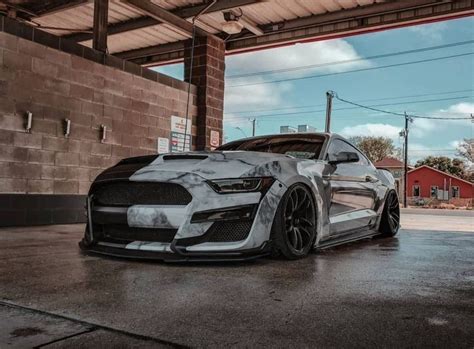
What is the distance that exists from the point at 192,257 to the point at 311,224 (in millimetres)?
1184

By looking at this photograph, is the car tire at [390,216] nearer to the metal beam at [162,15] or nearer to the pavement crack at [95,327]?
the pavement crack at [95,327]

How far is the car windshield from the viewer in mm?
4441

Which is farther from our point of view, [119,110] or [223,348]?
[119,110]

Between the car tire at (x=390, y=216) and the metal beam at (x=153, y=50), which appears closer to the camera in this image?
the car tire at (x=390, y=216)

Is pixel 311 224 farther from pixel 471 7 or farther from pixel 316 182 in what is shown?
pixel 471 7

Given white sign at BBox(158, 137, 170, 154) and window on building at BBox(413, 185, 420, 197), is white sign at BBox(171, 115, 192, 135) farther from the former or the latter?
window on building at BBox(413, 185, 420, 197)

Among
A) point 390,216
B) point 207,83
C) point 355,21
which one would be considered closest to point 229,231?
point 390,216

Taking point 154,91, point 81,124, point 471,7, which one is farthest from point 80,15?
point 471,7

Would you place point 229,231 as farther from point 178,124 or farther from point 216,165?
point 178,124

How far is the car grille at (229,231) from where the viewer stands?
128 inches

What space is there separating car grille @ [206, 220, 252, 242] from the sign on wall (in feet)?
20.0

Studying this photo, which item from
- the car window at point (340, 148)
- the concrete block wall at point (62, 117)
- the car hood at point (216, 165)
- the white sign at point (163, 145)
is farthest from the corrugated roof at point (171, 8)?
the car hood at point (216, 165)

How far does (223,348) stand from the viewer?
67.0 inches

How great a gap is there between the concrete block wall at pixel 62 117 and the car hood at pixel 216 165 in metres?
3.59
